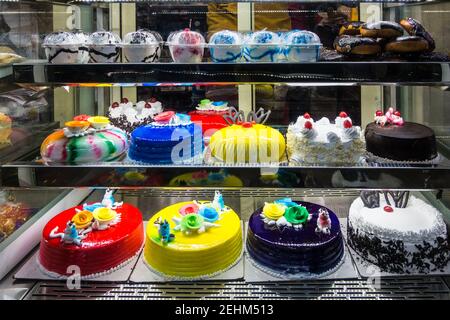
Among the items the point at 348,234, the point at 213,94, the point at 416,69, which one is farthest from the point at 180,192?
the point at 416,69

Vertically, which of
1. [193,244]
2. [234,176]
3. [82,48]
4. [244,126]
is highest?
[82,48]

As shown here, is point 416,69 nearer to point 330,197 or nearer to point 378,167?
point 378,167

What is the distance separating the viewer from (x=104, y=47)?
1516 millimetres

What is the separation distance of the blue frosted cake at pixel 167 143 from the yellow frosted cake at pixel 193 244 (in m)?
0.26

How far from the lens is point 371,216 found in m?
1.66

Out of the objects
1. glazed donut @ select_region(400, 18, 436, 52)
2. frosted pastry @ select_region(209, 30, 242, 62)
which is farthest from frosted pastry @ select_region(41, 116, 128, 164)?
glazed donut @ select_region(400, 18, 436, 52)

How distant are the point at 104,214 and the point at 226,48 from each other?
2.56 ft

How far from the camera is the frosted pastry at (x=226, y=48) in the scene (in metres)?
1.50

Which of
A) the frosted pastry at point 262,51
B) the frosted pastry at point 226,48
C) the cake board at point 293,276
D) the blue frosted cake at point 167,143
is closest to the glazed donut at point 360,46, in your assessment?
the frosted pastry at point 262,51

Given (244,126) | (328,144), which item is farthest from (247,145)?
(328,144)

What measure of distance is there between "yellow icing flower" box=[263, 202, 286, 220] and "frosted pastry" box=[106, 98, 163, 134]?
2.08 feet

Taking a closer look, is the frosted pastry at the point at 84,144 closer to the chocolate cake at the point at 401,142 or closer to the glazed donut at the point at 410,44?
the chocolate cake at the point at 401,142

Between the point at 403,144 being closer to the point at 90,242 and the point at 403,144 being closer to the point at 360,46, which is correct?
the point at 360,46

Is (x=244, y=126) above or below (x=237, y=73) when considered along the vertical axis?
below
